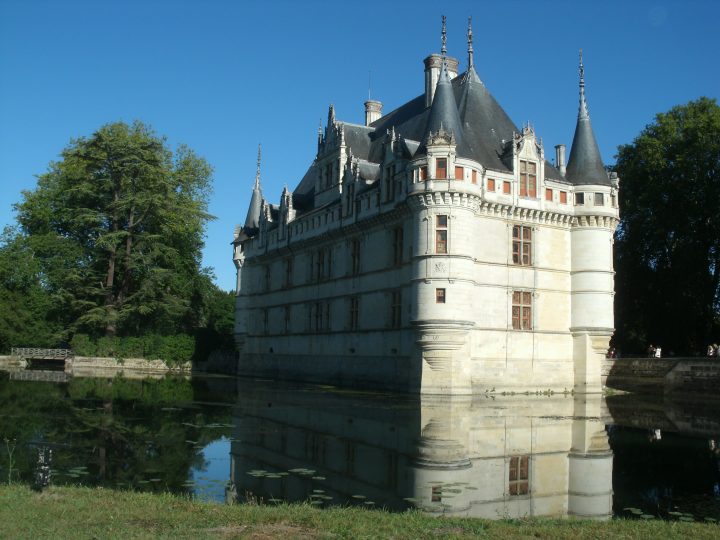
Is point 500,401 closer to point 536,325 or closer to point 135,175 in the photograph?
point 536,325

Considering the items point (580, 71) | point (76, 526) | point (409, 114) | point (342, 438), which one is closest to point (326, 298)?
point (409, 114)

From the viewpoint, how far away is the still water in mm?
9609

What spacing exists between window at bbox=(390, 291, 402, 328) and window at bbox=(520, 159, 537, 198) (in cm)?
637

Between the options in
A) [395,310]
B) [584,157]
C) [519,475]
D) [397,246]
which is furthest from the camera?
[584,157]

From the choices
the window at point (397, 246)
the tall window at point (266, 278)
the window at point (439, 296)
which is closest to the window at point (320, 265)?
the tall window at point (266, 278)

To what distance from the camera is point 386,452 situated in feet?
42.9

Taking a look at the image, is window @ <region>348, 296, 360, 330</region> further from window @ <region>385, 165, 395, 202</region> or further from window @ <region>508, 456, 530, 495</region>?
window @ <region>508, 456, 530, 495</region>

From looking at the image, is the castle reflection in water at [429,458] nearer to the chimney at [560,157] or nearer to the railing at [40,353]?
the chimney at [560,157]

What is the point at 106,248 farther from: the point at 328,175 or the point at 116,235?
the point at 328,175

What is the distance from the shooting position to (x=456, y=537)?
673 centimetres

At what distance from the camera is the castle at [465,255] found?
87.5ft

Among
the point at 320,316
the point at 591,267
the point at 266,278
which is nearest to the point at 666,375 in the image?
the point at 591,267

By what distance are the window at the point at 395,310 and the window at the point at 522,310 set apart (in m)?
4.49

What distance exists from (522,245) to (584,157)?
4.76 metres
